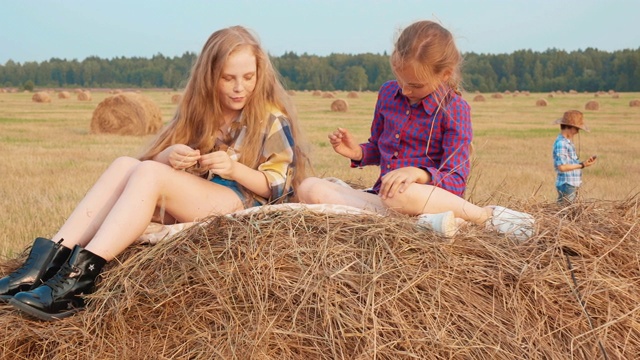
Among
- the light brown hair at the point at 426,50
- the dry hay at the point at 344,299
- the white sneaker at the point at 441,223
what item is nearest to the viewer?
the dry hay at the point at 344,299

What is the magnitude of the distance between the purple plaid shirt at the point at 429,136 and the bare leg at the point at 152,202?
0.84m

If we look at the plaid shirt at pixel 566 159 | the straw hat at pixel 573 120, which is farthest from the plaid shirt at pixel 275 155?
the straw hat at pixel 573 120

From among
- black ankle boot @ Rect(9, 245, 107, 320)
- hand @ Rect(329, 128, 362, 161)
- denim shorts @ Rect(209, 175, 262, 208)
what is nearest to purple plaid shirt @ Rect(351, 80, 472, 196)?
hand @ Rect(329, 128, 362, 161)

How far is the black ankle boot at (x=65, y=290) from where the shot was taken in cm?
277

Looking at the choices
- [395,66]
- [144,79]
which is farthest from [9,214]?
[144,79]

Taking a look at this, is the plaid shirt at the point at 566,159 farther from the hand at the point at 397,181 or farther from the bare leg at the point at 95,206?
the bare leg at the point at 95,206

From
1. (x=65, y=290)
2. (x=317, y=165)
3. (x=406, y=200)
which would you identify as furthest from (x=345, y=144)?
(x=317, y=165)

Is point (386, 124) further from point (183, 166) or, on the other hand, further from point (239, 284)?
point (239, 284)

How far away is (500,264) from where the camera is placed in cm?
287

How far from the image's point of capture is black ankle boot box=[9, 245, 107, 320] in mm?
2773

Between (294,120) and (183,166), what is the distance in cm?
82

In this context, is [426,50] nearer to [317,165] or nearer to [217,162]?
[217,162]

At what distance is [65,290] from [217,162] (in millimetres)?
827

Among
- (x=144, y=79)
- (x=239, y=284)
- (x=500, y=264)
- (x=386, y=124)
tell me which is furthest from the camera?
(x=144, y=79)
